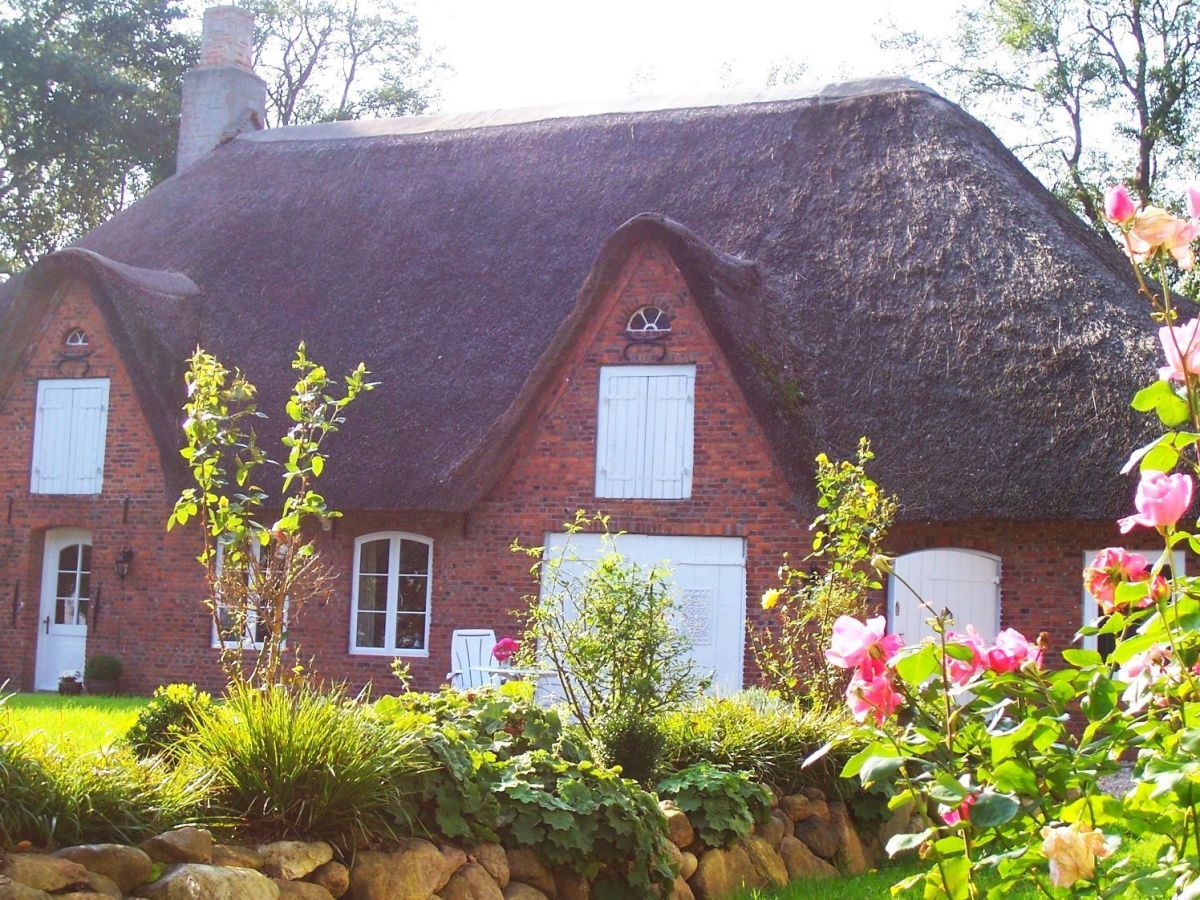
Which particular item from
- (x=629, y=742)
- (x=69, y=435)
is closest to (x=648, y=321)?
(x=69, y=435)

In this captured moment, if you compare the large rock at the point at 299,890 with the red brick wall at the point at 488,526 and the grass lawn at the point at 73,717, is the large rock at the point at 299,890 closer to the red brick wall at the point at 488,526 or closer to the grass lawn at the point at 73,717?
the grass lawn at the point at 73,717

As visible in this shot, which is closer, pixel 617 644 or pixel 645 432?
pixel 617 644

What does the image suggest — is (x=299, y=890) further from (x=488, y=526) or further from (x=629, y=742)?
(x=488, y=526)

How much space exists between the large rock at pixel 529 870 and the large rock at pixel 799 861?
6.20 feet

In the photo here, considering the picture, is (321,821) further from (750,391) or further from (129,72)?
(129,72)

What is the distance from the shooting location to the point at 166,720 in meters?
6.11

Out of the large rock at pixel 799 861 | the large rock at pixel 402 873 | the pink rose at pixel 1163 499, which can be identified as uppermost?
the pink rose at pixel 1163 499

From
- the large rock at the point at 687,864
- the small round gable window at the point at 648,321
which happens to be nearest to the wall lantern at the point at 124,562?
the small round gable window at the point at 648,321

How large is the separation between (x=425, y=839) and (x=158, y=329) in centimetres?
1243

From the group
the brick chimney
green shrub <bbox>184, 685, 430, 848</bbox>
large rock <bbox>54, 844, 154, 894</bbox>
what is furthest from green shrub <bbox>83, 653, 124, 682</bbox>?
large rock <bbox>54, 844, 154, 894</bbox>

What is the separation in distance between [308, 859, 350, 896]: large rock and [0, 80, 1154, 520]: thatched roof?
8728 mm

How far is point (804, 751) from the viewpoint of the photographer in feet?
26.3

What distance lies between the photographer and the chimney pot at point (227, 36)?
21812 millimetres

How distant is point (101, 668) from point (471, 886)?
11.7m
